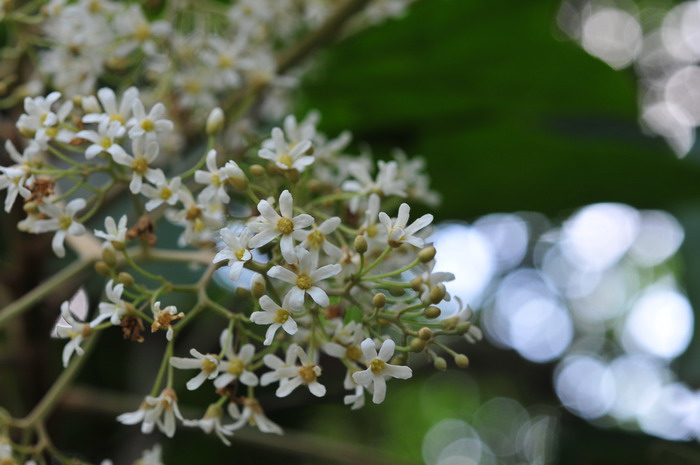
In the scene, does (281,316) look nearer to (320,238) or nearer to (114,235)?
(320,238)

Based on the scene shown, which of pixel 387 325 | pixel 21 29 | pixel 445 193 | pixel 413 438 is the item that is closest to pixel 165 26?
pixel 21 29

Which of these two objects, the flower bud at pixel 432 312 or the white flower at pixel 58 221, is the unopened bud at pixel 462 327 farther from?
the white flower at pixel 58 221

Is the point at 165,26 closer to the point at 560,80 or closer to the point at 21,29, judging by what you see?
the point at 21,29

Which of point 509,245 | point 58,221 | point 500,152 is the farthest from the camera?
point 509,245

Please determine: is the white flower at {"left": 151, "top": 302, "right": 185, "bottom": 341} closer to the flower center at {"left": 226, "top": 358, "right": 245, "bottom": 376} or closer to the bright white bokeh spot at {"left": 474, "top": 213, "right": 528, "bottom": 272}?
the flower center at {"left": 226, "top": 358, "right": 245, "bottom": 376}

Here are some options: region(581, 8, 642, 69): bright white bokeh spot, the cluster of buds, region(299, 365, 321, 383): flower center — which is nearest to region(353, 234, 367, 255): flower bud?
the cluster of buds

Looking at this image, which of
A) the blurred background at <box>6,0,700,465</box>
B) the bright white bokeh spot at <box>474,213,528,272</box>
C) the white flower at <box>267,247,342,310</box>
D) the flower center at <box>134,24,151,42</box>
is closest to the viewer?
the white flower at <box>267,247,342,310</box>

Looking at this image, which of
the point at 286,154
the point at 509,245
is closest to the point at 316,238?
the point at 286,154
